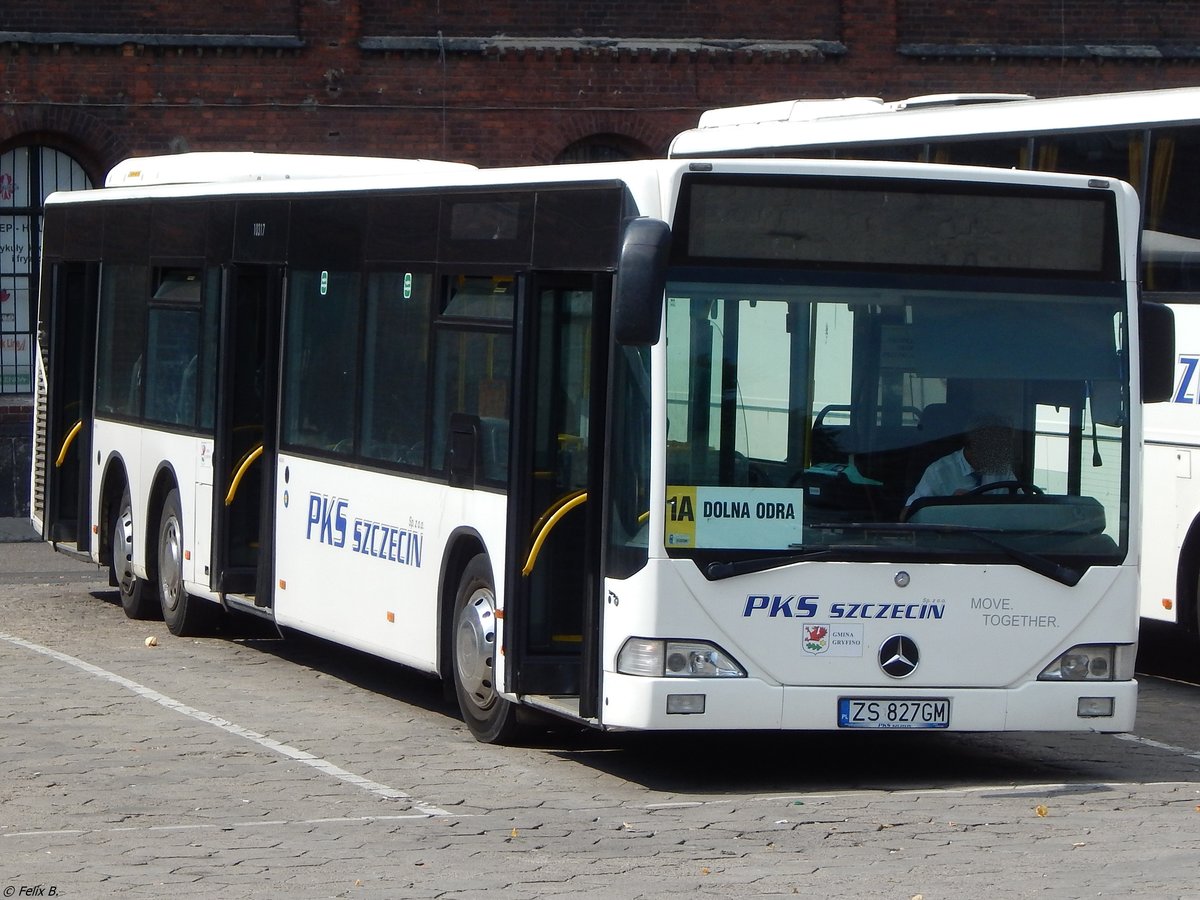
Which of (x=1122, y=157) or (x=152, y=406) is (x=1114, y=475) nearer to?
(x=1122, y=157)

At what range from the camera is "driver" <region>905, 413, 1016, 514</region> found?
352 inches

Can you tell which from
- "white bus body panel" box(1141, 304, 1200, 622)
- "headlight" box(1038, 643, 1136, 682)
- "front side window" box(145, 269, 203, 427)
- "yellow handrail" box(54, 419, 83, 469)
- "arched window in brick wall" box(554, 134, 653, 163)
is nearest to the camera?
"headlight" box(1038, 643, 1136, 682)

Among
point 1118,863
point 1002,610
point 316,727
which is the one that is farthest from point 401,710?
point 1118,863

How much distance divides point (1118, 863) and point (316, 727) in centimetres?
424

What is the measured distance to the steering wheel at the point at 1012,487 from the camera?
9023 millimetres

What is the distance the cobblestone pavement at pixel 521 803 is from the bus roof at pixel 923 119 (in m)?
3.42

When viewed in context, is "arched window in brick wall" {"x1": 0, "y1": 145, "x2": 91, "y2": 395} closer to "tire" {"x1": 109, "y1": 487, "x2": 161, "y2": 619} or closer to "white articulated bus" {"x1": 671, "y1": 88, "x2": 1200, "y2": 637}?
"tire" {"x1": 109, "y1": 487, "x2": 161, "y2": 619}

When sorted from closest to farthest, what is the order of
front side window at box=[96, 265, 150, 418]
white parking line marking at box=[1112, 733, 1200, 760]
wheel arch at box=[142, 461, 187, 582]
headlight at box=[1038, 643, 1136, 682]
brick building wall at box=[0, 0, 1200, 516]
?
1. headlight at box=[1038, 643, 1136, 682]
2. white parking line marking at box=[1112, 733, 1200, 760]
3. wheel arch at box=[142, 461, 187, 582]
4. front side window at box=[96, 265, 150, 418]
5. brick building wall at box=[0, 0, 1200, 516]

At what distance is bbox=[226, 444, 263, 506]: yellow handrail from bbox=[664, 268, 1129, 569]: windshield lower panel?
500 cm

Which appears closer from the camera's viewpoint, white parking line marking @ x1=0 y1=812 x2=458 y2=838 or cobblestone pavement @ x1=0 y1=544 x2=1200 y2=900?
cobblestone pavement @ x1=0 y1=544 x2=1200 y2=900

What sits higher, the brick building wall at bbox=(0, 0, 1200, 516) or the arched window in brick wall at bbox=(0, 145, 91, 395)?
the brick building wall at bbox=(0, 0, 1200, 516)

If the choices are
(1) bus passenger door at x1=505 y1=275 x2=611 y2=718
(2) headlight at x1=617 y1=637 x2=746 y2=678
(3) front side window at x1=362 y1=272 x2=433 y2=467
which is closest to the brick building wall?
(3) front side window at x1=362 y1=272 x2=433 y2=467

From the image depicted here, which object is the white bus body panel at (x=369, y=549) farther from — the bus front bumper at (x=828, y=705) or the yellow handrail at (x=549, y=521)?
the bus front bumper at (x=828, y=705)

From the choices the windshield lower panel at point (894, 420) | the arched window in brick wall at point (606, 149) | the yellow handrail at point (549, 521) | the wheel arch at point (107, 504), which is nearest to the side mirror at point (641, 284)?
the windshield lower panel at point (894, 420)
